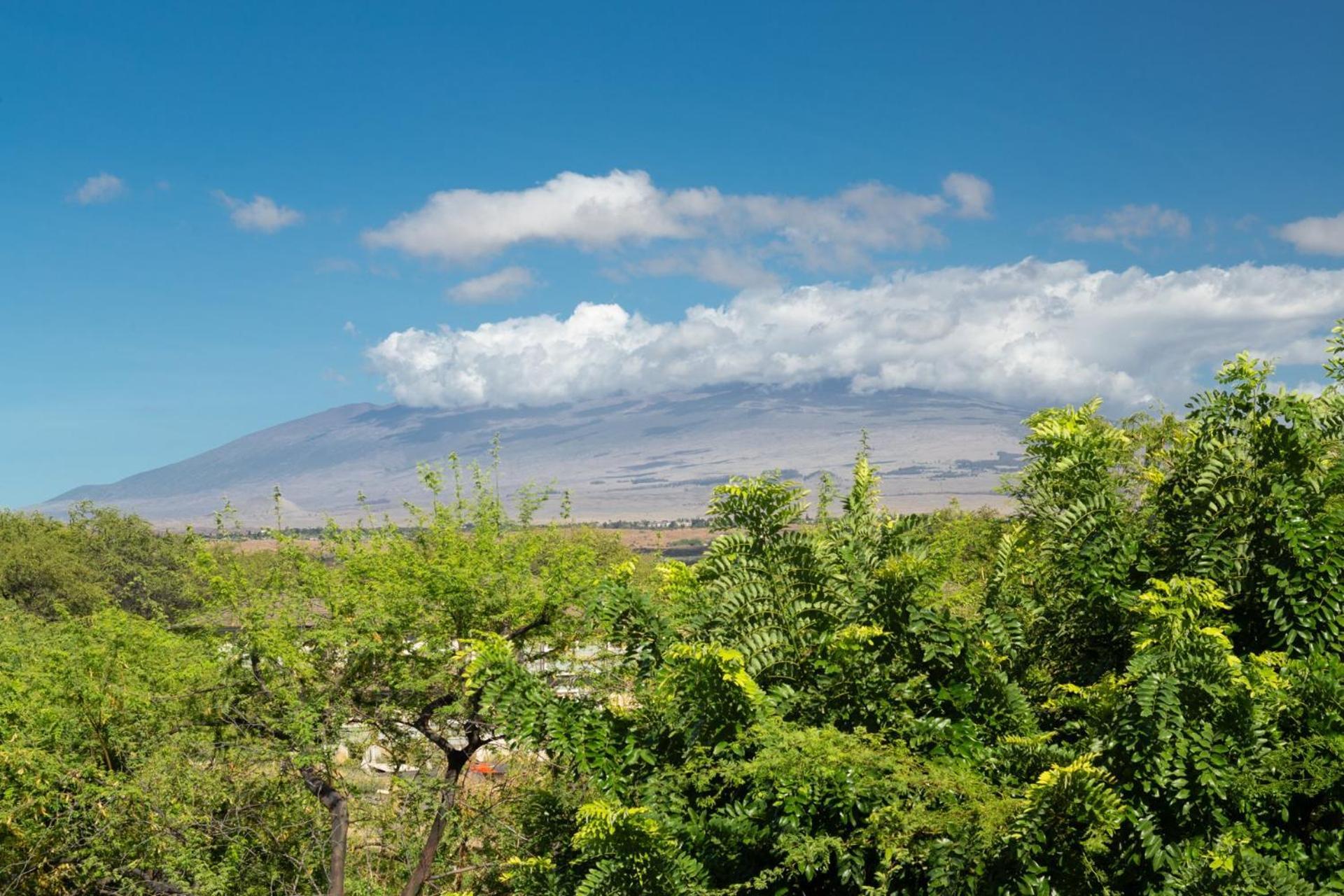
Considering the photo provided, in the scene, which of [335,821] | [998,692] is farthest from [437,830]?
[998,692]

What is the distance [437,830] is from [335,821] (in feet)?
5.35

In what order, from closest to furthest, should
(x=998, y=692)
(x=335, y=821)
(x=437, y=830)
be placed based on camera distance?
(x=998, y=692), (x=335, y=821), (x=437, y=830)

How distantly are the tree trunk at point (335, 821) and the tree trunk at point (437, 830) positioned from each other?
3.42 feet

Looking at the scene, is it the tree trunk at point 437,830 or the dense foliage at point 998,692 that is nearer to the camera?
the dense foliage at point 998,692

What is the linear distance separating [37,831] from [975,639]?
15.1 m

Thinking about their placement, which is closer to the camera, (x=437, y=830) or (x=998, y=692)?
(x=998, y=692)

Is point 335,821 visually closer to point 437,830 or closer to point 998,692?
point 437,830

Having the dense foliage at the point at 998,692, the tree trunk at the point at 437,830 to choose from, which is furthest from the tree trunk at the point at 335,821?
the dense foliage at the point at 998,692

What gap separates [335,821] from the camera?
50.1ft

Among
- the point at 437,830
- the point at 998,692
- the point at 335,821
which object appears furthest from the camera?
the point at 437,830

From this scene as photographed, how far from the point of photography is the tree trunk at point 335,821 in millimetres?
14445

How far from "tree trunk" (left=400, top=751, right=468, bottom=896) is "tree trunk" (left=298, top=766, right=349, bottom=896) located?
1043mm

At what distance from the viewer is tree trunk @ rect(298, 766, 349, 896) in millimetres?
14445

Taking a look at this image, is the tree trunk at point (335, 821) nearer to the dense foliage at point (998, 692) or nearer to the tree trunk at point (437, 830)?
the tree trunk at point (437, 830)
